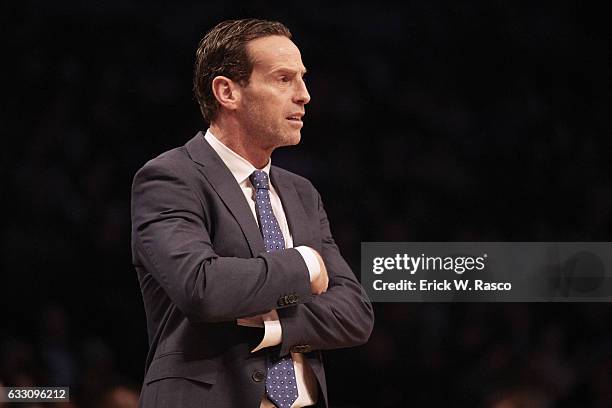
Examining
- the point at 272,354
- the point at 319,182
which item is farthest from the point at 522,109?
the point at 272,354

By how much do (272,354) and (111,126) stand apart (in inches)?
92.1

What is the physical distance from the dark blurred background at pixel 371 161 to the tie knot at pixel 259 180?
68.7 inches

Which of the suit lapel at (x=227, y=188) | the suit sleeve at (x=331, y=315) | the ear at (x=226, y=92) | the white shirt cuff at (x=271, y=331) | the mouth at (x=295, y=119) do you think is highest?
the ear at (x=226, y=92)

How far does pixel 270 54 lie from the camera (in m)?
2.24

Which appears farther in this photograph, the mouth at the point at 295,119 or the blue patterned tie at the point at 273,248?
the mouth at the point at 295,119

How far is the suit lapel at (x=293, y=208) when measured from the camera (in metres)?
2.21

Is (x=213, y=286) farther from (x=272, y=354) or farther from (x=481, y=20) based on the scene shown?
(x=481, y=20)

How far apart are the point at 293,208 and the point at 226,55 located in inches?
16.1

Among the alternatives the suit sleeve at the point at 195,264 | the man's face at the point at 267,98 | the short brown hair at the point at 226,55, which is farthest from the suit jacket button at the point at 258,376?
the short brown hair at the point at 226,55

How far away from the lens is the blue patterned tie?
6.64 feet

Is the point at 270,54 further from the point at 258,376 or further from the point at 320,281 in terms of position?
the point at 258,376

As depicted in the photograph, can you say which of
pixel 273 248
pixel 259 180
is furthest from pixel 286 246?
pixel 259 180

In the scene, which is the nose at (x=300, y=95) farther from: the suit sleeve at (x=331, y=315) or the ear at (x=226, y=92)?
the suit sleeve at (x=331, y=315)

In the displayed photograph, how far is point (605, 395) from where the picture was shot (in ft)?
13.2
